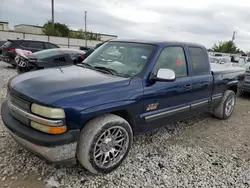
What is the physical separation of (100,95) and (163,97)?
1.12 m

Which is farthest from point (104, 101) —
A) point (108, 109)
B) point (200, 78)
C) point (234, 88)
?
point (234, 88)

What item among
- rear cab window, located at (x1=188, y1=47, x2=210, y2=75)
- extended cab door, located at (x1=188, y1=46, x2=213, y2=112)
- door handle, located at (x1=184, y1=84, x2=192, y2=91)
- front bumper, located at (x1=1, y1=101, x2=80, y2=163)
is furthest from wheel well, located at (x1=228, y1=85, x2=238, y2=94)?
front bumper, located at (x1=1, y1=101, x2=80, y2=163)

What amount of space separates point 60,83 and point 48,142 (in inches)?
27.3

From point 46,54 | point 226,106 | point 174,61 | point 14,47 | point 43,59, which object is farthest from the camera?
point 14,47

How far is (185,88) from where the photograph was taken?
11.7ft

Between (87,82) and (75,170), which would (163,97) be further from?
(75,170)

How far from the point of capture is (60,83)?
250 cm

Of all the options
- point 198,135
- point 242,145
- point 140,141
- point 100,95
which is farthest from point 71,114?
point 242,145

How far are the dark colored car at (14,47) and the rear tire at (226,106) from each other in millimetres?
9069

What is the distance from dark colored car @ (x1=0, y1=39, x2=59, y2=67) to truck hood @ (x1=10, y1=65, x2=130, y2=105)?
8414mm

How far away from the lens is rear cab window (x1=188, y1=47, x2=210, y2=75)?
3.87m

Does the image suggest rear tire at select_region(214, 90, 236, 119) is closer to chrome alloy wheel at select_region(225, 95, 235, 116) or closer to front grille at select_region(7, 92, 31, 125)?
chrome alloy wheel at select_region(225, 95, 235, 116)

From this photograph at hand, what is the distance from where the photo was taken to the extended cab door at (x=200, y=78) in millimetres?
3818

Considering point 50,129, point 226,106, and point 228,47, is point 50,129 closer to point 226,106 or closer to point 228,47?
point 226,106
